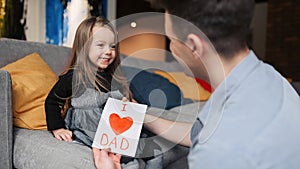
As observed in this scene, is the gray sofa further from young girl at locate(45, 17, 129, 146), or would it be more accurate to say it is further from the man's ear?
the man's ear

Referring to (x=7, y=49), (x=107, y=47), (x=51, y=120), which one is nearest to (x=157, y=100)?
(x=107, y=47)

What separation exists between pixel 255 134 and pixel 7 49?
1233mm

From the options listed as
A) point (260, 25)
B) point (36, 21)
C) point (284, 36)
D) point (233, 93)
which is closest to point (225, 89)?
point (233, 93)

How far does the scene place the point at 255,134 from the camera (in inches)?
18.2

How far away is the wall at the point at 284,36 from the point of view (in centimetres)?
479

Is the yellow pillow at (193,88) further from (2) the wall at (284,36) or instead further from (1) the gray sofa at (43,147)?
(2) the wall at (284,36)

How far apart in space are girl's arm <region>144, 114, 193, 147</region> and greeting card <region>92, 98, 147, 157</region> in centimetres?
5

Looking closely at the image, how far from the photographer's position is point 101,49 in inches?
33.8

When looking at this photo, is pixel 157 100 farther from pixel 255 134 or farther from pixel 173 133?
pixel 255 134

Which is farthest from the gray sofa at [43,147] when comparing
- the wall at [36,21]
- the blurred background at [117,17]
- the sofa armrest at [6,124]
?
the wall at [36,21]

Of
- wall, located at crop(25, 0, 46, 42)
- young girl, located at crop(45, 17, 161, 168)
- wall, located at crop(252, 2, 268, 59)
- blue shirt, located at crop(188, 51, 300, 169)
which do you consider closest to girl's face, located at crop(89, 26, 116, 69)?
young girl, located at crop(45, 17, 161, 168)

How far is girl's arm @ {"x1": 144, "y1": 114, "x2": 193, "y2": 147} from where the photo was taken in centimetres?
83

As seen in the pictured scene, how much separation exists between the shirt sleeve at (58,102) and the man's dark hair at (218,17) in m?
0.64

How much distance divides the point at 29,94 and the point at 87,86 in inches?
16.4
